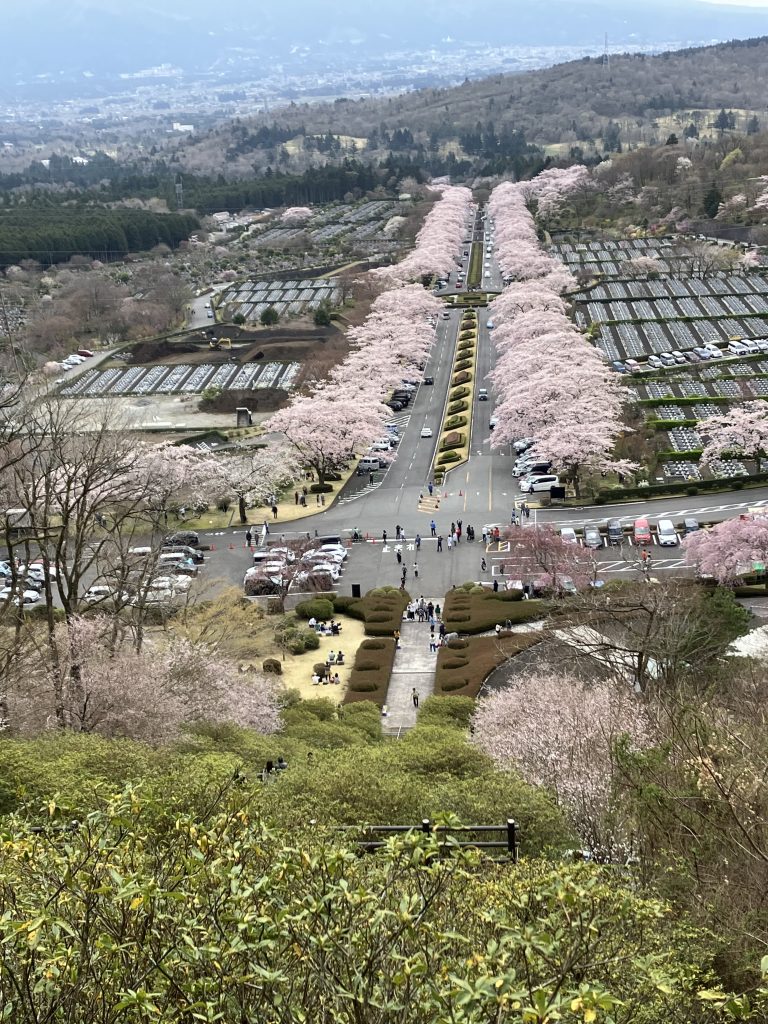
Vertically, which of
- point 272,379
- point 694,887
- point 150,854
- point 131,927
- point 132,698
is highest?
point 131,927

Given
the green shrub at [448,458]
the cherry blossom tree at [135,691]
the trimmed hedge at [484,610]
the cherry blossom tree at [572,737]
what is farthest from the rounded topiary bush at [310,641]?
the green shrub at [448,458]

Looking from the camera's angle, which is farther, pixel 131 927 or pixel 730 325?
pixel 730 325

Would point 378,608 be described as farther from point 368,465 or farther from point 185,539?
point 368,465

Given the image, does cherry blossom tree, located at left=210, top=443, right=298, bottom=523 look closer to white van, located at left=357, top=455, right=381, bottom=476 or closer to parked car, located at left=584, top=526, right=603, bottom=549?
white van, located at left=357, top=455, right=381, bottom=476

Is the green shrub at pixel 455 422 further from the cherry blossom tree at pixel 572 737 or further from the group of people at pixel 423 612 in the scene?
the cherry blossom tree at pixel 572 737

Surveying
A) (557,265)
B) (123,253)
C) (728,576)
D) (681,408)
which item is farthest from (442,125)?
(728,576)

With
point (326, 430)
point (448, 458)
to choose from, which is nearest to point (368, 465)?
point (326, 430)

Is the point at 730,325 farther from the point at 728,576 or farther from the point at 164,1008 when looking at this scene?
the point at 164,1008
